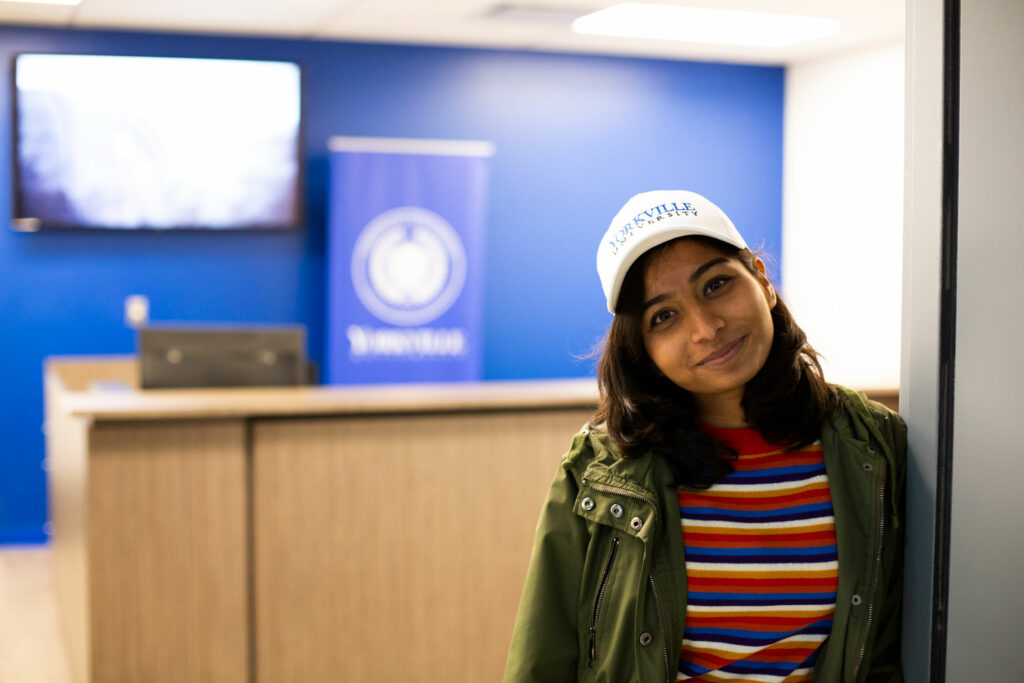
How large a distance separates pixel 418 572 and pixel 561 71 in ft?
15.5

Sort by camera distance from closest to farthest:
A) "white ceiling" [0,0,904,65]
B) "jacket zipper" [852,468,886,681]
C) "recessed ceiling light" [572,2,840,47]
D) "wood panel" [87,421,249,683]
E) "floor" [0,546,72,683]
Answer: "jacket zipper" [852,468,886,681] → "wood panel" [87,421,249,683] → "floor" [0,546,72,683] → "white ceiling" [0,0,904,65] → "recessed ceiling light" [572,2,840,47]

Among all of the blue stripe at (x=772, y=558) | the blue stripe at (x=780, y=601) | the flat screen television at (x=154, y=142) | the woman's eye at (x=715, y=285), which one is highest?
the flat screen television at (x=154, y=142)

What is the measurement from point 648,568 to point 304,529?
1.91m

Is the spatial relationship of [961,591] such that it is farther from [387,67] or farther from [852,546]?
[387,67]

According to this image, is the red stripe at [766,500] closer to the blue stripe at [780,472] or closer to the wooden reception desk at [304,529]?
the blue stripe at [780,472]

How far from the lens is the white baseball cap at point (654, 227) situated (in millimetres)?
1311

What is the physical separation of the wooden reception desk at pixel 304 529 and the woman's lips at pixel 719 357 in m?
1.86

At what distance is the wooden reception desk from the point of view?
2.90 meters

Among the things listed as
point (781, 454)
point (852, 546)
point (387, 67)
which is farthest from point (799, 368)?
point (387, 67)

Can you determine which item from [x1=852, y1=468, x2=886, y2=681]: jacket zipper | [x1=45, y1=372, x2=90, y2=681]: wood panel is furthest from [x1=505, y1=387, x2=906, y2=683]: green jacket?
[x1=45, y1=372, x2=90, y2=681]: wood panel

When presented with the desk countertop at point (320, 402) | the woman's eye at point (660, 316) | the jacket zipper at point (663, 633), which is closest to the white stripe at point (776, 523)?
the jacket zipper at point (663, 633)

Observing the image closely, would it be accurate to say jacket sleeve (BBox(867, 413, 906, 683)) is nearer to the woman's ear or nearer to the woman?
the woman

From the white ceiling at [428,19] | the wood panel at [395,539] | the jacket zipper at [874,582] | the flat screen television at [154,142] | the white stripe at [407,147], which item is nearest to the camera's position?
the jacket zipper at [874,582]

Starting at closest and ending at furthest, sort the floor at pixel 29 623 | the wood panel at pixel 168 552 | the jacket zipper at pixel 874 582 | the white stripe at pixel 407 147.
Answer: the jacket zipper at pixel 874 582 → the wood panel at pixel 168 552 → the floor at pixel 29 623 → the white stripe at pixel 407 147
